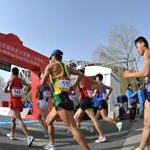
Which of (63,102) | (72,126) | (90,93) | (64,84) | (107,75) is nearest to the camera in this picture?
(72,126)

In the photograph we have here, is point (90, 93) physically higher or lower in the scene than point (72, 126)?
higher

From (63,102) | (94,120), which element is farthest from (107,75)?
(63,102)

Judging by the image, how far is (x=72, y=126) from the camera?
6008mm

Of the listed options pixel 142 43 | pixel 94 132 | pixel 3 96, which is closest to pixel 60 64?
pixel 142 43

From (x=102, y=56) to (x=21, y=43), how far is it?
46190 mm

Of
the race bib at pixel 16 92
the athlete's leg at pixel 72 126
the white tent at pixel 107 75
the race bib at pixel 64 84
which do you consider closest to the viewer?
the athlete's leg at pixel 72 126

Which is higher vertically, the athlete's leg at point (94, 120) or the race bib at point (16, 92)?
the race bib at point (16, 92)

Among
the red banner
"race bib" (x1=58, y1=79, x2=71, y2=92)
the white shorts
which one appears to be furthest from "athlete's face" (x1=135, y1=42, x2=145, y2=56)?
the red banner

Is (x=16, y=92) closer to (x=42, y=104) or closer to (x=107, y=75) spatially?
(x=42, y=104)

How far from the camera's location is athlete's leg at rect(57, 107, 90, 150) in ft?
19.4

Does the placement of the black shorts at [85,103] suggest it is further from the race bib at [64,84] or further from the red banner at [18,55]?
the red banner at [18,55]

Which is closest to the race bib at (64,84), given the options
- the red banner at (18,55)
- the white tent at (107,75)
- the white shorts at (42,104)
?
the white shorts at (42,104)

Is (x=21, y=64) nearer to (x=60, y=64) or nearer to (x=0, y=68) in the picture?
(x=0, y=68)

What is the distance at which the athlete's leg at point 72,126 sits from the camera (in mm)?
5922
